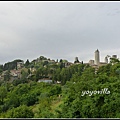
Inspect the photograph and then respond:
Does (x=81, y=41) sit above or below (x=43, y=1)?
below

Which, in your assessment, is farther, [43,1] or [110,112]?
[110,112]

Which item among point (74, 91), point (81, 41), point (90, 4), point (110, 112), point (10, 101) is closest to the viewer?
point (90, 4)

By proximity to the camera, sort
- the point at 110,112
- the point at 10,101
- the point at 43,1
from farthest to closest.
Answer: the point at 10,101 → the point at 110,112 → the point at 43,1

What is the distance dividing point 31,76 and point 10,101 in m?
3.01

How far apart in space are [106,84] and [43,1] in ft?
6.05

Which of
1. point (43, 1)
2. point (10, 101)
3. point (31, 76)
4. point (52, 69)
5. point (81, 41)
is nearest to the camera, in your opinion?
point (43, 1)

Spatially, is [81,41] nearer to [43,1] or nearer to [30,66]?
[43,1]

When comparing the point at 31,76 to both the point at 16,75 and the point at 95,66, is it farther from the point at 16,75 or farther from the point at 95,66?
the point at 95,66

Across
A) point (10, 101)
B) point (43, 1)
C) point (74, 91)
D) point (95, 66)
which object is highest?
point (43, 1)

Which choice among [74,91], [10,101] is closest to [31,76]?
[10,101]

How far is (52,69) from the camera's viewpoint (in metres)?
11.4

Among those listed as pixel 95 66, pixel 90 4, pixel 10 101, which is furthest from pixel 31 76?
pixel 90 4

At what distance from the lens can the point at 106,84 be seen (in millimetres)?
3629

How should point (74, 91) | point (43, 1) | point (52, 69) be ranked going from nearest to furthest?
point (43, 1), point (74, 91), point (52, 69)
